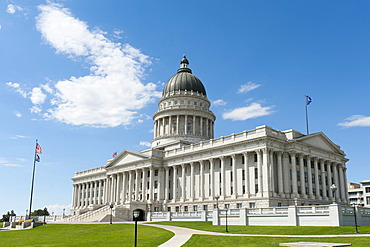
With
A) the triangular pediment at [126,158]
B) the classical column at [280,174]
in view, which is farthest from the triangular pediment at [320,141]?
the triangular pediment at [126,158]

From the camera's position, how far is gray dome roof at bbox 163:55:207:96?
112 metres

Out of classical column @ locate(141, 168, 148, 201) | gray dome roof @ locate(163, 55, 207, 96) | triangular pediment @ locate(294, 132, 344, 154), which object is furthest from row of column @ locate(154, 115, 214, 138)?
triangular pediment @ locate(294, 132, 344, 154)

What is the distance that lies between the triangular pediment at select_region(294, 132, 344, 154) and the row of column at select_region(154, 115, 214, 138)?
118ft

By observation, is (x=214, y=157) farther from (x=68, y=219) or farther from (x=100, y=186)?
(x=100, y=186)

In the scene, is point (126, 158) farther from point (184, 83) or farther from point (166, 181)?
→ point (184, 83)

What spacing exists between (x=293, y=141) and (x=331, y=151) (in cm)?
1470

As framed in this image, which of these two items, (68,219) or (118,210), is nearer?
(118,210)

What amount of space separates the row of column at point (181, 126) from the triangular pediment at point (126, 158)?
14121 millimetres

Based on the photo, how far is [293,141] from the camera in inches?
2820

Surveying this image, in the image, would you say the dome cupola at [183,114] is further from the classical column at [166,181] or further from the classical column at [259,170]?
the classical column at [259,170]

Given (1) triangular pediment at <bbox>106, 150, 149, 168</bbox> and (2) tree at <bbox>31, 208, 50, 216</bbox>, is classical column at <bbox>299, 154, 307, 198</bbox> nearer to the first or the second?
(1) triangular pediment at <bbox>106, 150, 149, 168</bbox>

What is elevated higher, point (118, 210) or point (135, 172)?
point (135, 172)

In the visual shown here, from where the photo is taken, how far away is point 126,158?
324 feet

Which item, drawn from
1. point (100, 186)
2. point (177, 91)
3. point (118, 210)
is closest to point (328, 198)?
point (118, 210)
